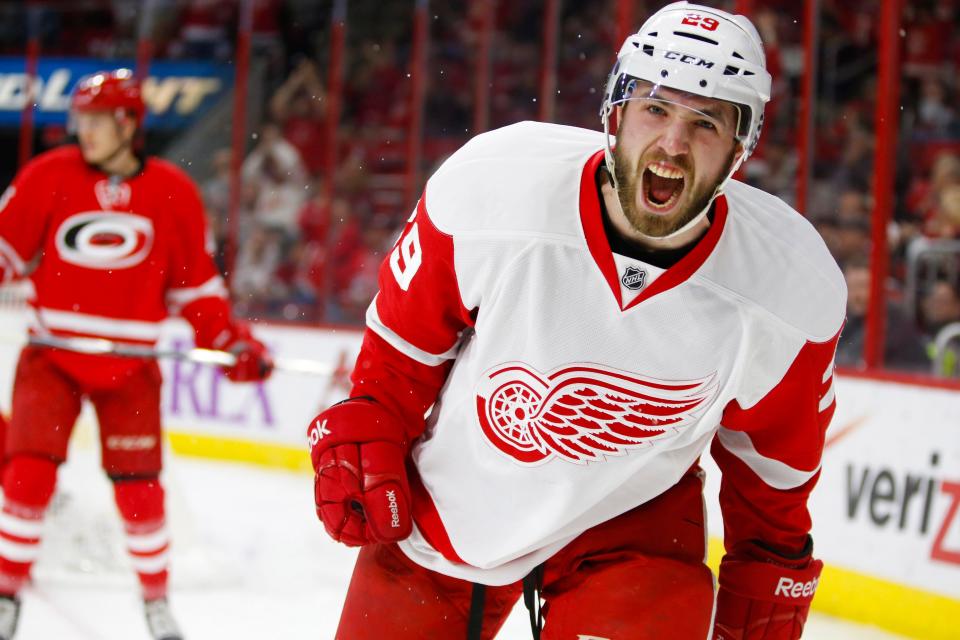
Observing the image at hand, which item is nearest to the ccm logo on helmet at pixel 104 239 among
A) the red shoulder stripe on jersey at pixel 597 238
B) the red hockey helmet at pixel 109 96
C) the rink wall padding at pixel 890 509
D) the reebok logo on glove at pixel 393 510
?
the red hockey helmet at pixel 109 96

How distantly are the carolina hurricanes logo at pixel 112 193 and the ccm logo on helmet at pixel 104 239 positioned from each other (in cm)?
2

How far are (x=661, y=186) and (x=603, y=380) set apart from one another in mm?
229

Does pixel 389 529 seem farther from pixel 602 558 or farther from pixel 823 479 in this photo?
pixel 823 479

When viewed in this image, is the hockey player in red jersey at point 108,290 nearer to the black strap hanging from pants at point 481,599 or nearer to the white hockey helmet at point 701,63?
the black strap hanging from pants at point 481,599

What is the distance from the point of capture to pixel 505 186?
1.45 meters

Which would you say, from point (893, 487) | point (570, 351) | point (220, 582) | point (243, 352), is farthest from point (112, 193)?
point (893, 487)

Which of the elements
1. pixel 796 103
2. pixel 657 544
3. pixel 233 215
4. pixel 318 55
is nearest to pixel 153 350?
pixel 657 544

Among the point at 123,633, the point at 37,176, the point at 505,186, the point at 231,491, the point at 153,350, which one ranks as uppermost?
the point at 505,186

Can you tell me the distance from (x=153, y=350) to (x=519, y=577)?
1795 mm

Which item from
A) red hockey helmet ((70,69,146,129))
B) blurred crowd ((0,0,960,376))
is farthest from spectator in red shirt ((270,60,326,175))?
red hockey helmet ((70,69,146,129))

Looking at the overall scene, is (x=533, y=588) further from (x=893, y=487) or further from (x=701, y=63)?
(x=893, y=487)

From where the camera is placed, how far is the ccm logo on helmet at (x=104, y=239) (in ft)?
9.72

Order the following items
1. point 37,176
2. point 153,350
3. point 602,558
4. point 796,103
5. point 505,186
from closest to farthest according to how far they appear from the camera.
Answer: point 505,186 → point 602,558 → point 37,176 → point 153,350 → point 796,103

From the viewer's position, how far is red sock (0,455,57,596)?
2801 mm
